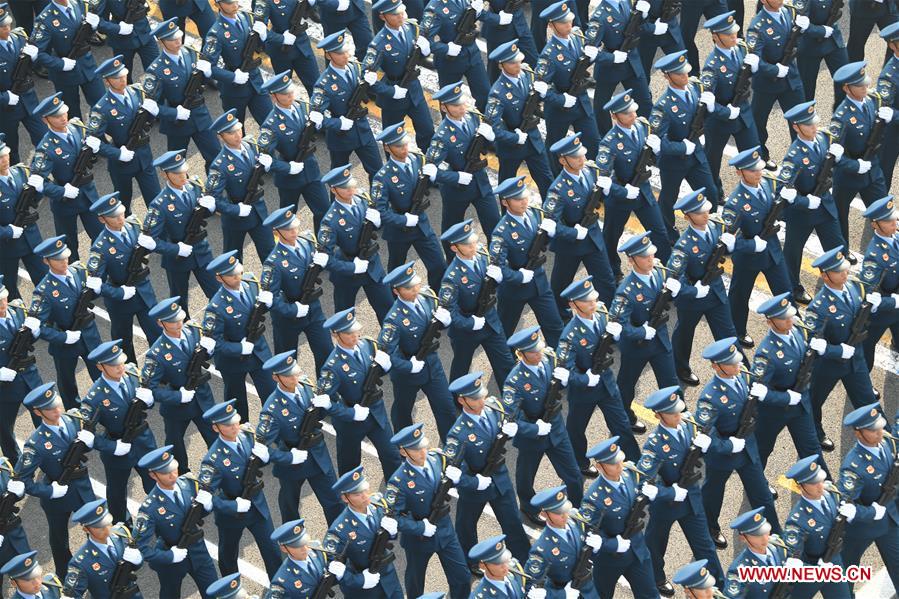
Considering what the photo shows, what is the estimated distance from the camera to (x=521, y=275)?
20031mm

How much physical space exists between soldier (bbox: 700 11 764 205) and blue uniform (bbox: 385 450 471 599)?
5320 millimetres

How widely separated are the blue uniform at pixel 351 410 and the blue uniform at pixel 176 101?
3.87 m

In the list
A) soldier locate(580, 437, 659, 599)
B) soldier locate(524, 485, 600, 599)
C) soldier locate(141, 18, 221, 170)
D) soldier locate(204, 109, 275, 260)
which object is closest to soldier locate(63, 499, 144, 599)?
soldier locate(524, 485, 600, 599)

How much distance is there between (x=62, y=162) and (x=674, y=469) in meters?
6.84

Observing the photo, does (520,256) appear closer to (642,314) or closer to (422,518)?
(642,314)

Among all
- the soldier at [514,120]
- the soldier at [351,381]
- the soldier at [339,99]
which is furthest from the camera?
the soldier at [339,99]

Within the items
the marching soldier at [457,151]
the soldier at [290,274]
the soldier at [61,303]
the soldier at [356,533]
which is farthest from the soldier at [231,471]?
the marching soldier at [457,151]

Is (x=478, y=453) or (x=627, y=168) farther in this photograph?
(x=627, y=168)

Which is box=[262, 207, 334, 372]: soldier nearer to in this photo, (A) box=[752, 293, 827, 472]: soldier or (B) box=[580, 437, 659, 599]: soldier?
(B) box=[580, 437, 659, 599]: soldier

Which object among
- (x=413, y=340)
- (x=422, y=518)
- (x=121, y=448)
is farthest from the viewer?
(x=413, y=340)

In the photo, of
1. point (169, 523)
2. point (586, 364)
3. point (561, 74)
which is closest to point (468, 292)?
point (586, 364)

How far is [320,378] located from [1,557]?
313cm

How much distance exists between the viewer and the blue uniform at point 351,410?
18.9 m

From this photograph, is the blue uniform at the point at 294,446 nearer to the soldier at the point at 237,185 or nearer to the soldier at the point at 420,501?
the soldier at the point at 420,501
